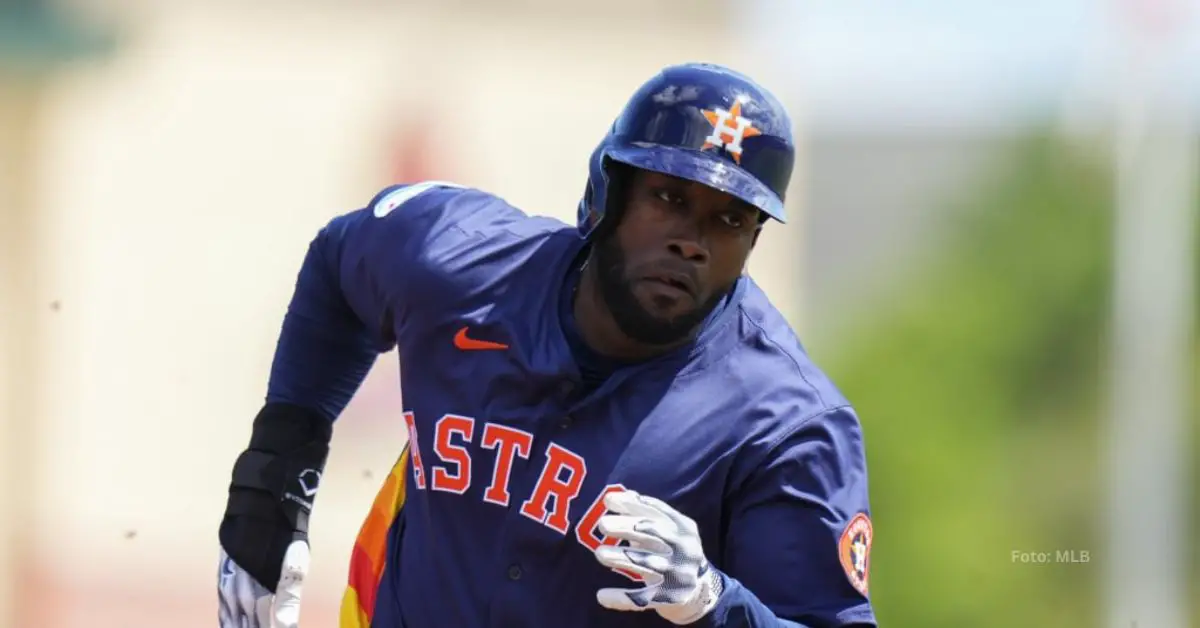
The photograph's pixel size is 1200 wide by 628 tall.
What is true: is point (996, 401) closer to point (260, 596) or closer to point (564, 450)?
point (260, 596)

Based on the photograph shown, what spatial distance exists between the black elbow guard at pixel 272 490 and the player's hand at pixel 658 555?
120 cm

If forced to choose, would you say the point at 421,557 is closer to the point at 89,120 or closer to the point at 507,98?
the point at 89,120

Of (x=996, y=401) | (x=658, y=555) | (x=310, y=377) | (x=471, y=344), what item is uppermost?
(x=471, y=344)

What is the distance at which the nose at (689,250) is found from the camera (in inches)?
131

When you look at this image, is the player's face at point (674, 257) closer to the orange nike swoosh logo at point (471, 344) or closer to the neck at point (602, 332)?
the neck at point (602, 332)

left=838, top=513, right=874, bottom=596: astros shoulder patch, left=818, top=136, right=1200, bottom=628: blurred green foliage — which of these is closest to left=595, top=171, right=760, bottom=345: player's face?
left=838, top=513, right=874, bottom=596: astros shoulder patch

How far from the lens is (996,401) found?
865 inches

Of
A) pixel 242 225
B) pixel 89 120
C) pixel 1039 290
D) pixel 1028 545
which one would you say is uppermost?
pixel 89 120

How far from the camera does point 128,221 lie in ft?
47.8

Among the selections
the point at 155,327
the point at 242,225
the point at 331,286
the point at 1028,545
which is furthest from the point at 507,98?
the point at 331,286

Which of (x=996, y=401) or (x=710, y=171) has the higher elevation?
(x=710, y=171)

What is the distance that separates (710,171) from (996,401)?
19232 mm

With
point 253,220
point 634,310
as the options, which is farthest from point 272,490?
point 253,220

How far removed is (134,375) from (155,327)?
42 cm
